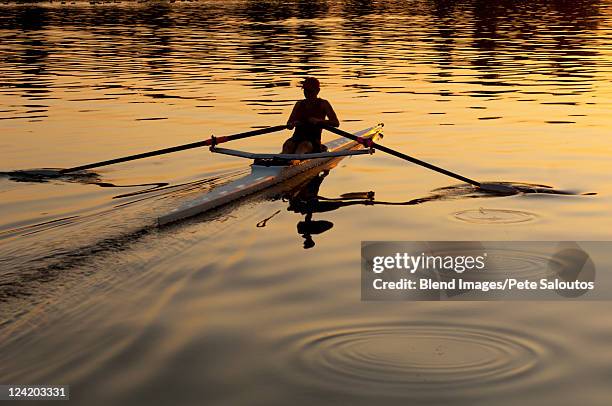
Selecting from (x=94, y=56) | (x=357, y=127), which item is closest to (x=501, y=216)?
(x=357, y=127)

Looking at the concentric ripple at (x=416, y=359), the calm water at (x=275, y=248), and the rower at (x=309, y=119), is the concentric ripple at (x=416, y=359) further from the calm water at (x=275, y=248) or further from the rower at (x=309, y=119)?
the rower at (x=309, y=119)

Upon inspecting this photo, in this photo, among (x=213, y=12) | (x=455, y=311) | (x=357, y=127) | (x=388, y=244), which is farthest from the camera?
(x=213, y=12)

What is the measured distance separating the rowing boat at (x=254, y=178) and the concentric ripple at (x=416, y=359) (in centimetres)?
503

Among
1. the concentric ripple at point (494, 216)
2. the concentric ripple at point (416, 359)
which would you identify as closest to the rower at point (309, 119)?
the concentric ripple at point (494, 216)

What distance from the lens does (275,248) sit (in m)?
13.4

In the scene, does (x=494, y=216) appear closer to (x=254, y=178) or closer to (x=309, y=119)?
(x=254, y=178)

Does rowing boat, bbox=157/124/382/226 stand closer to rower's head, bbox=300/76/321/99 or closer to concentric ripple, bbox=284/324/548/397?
rower's head, bbox=300/76/321/99

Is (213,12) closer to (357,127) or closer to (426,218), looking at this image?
(357,127)

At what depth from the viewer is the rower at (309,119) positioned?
18.7 metres

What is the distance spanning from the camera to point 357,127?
2684cm

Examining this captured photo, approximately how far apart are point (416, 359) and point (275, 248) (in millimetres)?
4582

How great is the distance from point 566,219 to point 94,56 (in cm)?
3934

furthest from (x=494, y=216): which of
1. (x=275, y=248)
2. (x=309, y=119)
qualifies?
(x=309, y=119)

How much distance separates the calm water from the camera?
869 centimetres
